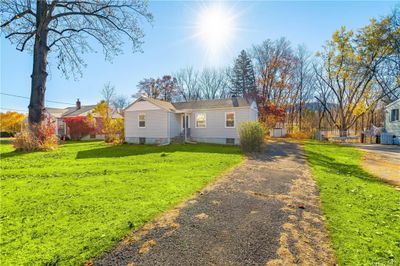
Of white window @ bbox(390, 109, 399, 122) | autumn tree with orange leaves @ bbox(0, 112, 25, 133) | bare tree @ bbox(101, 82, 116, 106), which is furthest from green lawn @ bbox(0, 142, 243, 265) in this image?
autumn tree with orange leaves @ bbox(0, 112, 25, 133)

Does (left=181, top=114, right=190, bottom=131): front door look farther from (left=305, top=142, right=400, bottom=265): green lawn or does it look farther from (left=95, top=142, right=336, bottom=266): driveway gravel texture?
(left=95, top=142, right=336, bottom=266): driveway gravel texture

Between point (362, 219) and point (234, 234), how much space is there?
2292 mm

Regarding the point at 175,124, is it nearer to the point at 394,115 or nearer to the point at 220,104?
the point at 220,104

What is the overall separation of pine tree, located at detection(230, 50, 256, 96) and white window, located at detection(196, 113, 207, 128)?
1868 centimetres

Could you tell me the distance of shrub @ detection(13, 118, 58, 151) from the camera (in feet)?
38.5

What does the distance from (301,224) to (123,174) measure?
527cm

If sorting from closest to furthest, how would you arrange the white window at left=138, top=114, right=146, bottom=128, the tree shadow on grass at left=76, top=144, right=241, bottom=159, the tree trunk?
1. the tree shadow on grass at left=76, top=144, right=241, bottom=159
2. the tree trunk
3. the white window at left=138, top=114, right=146, bottom=128

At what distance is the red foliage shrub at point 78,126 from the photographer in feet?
80.4

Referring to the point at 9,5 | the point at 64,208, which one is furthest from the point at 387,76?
the point at 9,5

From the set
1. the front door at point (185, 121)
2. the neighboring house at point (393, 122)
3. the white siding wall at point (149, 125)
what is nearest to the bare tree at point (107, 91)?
the white siding wall at point (149, 125)

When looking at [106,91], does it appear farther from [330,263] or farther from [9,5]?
[330,263]

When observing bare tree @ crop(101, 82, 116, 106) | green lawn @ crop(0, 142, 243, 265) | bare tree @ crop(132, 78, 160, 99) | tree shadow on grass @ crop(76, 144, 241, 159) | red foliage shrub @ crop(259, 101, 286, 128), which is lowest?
green lawn @ crop(0, 142, 243, 265)

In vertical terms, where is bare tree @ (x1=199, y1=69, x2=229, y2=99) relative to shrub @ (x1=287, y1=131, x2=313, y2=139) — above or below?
above

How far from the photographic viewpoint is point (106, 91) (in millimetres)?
32750
